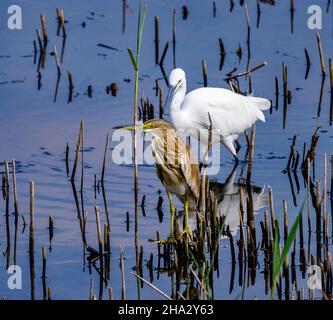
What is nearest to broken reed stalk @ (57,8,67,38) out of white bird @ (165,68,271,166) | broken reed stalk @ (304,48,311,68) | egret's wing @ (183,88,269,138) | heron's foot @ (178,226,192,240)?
broken reed stalk @ (304,48,311,68)

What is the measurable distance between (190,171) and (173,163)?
0.18 metres

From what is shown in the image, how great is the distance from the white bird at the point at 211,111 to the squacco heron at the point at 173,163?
2.15 m

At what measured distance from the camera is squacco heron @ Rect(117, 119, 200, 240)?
27.3 ft

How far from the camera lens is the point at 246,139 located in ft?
37.2

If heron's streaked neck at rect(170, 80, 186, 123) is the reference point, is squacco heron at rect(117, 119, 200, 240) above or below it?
below

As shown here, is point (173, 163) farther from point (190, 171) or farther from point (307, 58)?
point (307, 58)

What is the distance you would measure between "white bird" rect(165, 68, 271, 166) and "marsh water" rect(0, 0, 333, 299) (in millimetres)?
315

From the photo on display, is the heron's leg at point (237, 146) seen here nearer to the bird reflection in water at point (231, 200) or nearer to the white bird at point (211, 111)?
the white bird at point (211, 111)

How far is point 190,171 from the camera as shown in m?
8.59

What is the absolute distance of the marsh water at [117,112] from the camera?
8180 millimetres

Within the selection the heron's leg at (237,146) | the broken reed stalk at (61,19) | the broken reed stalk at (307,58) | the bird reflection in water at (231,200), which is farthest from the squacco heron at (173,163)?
the broken reed stalk at (61,19)

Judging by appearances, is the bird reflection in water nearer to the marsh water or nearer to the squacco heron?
the marsh water

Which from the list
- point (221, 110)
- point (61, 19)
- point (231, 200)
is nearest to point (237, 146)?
point (221, 110)
